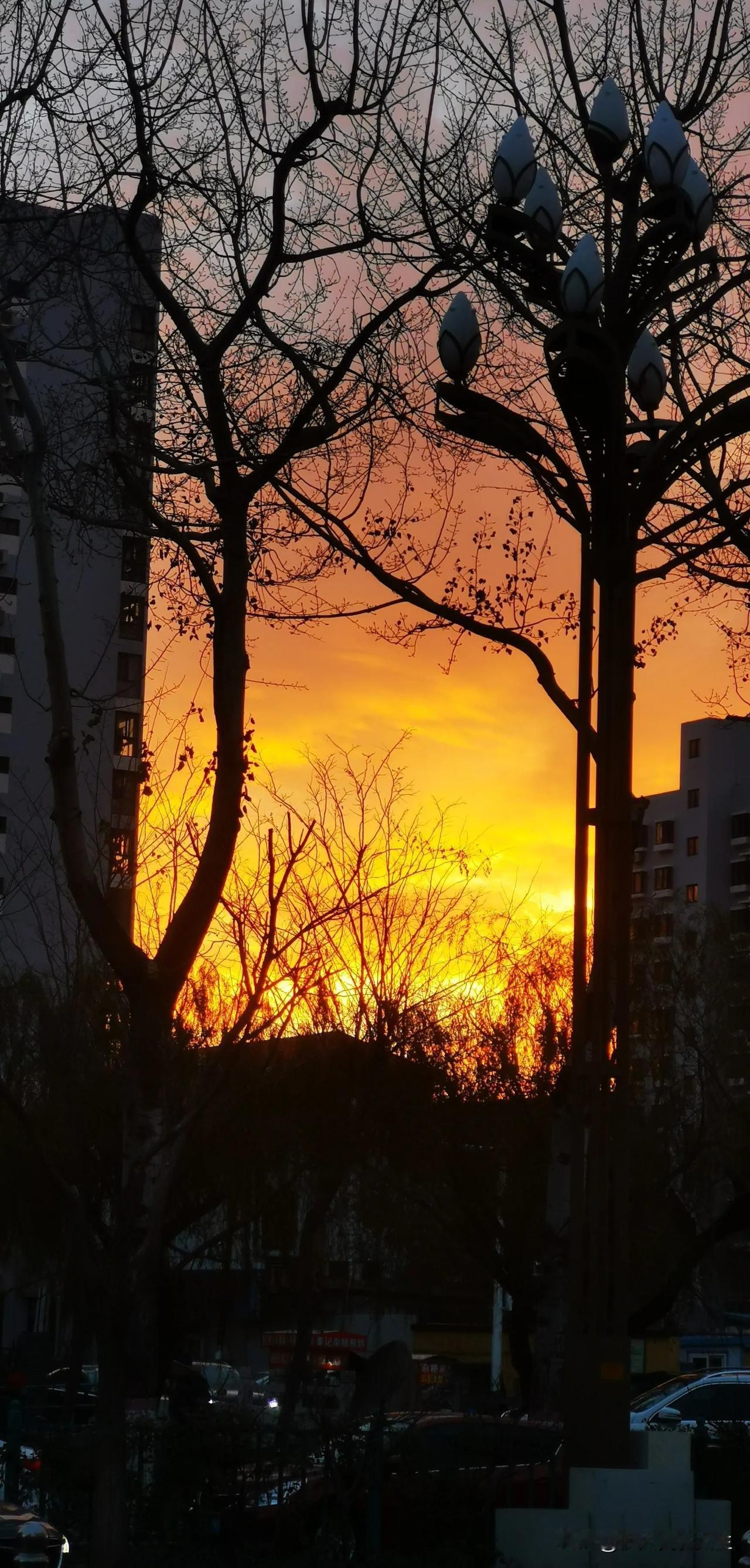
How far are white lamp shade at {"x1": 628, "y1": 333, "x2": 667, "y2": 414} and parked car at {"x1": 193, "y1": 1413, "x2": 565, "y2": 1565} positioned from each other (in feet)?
20.0

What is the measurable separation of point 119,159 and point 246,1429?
8073mm

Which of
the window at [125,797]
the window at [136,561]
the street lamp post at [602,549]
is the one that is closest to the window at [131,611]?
the window at [136,561]

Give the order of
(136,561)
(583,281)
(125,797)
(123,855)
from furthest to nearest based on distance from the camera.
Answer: (125,797)
(123,855)
(136,561)
(583,281)

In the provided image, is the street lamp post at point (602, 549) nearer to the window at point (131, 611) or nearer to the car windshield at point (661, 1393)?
the window at point (131, 611)

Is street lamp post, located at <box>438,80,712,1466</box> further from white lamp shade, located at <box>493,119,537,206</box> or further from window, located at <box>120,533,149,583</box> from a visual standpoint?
window, located at <box>120,533,149,583</box>

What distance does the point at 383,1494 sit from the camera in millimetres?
10852

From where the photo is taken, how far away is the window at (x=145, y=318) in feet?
37.6

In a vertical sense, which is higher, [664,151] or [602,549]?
[664,151]

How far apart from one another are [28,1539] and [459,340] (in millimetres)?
6515

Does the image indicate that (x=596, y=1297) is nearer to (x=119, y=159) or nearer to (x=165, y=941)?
(x=165, y=941)

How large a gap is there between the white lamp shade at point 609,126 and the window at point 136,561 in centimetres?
447

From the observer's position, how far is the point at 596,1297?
307 inches

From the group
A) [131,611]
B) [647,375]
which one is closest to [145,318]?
[131,611]

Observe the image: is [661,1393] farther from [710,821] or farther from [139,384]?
[710,821]
